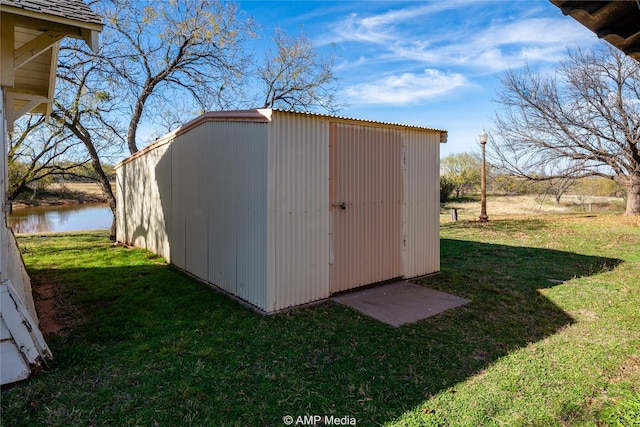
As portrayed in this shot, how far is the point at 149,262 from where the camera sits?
698 cm

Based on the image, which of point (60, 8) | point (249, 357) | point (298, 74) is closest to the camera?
point (60, 8)

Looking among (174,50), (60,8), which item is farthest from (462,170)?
(60,8)

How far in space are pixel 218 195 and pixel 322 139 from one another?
5.57 feet

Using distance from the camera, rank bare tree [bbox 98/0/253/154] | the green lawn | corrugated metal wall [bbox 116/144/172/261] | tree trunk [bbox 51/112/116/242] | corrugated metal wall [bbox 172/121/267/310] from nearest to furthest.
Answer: the green lawn
corrugated metal wall [bbox 172/121/267/310]
corrugated metal wall [bbox 116/144/172/261]
tree trunk [bbox 51/112/116/242]
bare tree [bbox 98/0/253/154]

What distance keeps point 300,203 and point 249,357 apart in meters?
1.81

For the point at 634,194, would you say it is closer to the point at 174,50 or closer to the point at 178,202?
the point at 178,202

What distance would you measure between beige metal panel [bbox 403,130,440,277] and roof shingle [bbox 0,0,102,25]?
13.1 ft

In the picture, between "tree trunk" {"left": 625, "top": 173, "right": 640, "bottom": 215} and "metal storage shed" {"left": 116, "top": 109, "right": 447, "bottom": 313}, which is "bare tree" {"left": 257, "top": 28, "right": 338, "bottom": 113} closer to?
"metal storage shed" {"left": 116, "top": 109, "right": 447, "bottom": 313}

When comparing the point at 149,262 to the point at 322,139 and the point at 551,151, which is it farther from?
the point at 551,151

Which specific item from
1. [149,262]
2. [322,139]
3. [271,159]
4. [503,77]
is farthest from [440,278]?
[503,77]

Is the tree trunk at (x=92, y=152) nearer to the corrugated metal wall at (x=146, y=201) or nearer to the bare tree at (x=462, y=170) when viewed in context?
the corrugated metal wall at (x=146, y=201)

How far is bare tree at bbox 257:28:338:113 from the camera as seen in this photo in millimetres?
12883

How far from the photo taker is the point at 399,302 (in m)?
4.40

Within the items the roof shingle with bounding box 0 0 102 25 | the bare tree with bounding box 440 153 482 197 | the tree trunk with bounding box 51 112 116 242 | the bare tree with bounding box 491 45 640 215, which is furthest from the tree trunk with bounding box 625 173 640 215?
the tree trunk with bounding box 51 112 116 242
